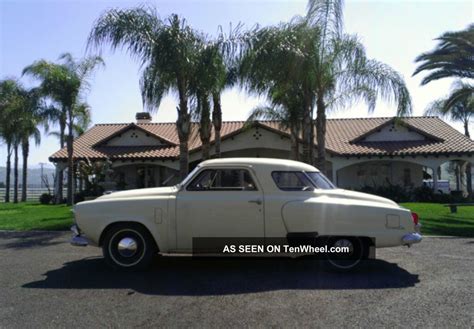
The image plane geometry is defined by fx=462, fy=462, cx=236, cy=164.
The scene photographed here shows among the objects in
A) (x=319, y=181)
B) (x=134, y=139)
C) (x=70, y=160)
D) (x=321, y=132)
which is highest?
(x=134, y=139)

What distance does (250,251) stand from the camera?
6895 millimetres

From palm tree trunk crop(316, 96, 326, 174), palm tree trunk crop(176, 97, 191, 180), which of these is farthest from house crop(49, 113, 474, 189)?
palm tree trunk crop(176, 97, 191, 180)

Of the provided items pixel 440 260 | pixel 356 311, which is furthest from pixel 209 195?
pixel 440 260

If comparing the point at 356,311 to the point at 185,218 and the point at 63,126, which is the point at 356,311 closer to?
the point at 185,218

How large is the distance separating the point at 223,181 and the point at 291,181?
3.45 feet

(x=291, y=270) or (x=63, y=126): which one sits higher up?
(x=63, y=126)

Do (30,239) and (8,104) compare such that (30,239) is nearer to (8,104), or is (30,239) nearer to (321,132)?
(321,132)

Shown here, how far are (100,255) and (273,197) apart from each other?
3711 mm

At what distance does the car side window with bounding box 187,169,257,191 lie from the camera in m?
7.04

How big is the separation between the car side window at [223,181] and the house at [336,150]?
628 inches

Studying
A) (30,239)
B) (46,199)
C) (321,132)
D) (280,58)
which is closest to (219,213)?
(30,239)

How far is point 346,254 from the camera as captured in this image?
22.7 feet

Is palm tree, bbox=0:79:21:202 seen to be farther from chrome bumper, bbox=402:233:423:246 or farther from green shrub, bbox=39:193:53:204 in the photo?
chrome bumper, bbox=402:233:423:246

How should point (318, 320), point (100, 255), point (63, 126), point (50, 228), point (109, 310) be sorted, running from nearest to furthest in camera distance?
point (318, 320) < point (109, 310) < point (100, 255) < point (50, 228) < point (63, 126)
